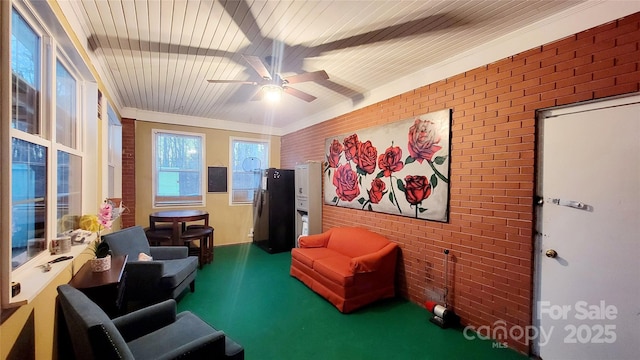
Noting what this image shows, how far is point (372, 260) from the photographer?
2.87m

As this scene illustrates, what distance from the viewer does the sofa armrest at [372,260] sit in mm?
2766

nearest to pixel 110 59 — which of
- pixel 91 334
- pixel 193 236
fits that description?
pixel 193 236

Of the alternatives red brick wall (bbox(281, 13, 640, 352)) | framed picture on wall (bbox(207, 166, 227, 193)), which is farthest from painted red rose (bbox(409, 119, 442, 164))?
framed picture on wall (bbox(207, 166, 227, 193))

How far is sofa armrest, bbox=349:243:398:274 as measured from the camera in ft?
9.07

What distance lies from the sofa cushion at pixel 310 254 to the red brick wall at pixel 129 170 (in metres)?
3.29

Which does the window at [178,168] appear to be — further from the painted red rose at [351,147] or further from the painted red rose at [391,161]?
the painted red rose at [391,161]

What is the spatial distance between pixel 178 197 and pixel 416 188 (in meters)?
4.56

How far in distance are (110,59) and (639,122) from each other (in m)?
4.56

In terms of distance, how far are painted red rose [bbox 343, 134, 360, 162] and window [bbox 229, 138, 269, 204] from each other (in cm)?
236

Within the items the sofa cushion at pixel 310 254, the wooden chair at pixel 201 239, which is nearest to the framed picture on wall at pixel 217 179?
the wooden chair at pixel 201 239

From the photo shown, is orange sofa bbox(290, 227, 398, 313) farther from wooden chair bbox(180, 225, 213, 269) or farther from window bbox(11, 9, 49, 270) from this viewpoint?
window bbox(11, 9, 49, 270)

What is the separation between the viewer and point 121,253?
8.94ft

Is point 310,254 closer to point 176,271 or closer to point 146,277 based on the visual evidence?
point 176,271

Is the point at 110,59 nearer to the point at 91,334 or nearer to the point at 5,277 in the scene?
the point at 5,277
